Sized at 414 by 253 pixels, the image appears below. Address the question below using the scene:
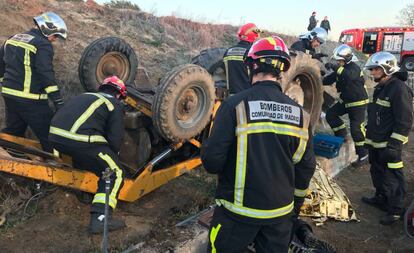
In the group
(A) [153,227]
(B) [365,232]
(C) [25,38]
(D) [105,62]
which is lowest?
(B) [365,232]

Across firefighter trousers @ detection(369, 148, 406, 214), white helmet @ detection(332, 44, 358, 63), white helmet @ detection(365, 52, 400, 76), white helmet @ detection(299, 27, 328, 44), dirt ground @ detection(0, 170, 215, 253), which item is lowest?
dirt ground @ detection(0, 170, 215, 253)

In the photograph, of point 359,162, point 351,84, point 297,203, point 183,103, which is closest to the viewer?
point 297,203

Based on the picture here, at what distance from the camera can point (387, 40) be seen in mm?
25062

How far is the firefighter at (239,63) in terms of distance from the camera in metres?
5.38

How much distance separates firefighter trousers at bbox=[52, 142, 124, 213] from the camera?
156 inches

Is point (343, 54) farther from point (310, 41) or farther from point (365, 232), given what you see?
point (365, 232)

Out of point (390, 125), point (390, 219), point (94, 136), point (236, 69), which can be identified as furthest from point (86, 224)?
point (390, 125)

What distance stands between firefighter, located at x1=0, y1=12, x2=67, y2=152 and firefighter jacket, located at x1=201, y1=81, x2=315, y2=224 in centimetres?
318

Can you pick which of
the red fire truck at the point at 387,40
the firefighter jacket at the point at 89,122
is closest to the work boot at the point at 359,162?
the firefighter jacket at the point at 89,122

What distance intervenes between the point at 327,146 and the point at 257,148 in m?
4.33

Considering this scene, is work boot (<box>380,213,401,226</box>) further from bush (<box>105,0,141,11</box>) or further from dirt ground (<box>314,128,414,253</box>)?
bush (<box>105,0,141,11</box>)

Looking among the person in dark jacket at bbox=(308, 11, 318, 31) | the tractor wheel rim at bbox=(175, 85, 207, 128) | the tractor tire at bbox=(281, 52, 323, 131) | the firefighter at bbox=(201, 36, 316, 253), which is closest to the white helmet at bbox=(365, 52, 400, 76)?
the tractor tire at bbox=(281, 52, 323, 131)

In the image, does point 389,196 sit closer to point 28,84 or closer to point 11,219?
point 11,219

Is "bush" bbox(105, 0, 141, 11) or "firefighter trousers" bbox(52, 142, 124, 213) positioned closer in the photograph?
"firefighter trousers" bbox(52, 142, 124, 213)
